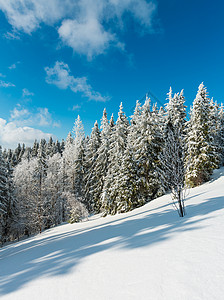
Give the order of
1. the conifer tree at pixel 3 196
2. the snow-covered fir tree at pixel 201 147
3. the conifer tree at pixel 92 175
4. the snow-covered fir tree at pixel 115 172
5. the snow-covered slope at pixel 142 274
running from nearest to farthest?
the snow-covered slope at pixel 142 274
the snow-covered fir tree at pixel 201 147
the snow-covered fir tree at pixel 115 172
the conifer tree at pixel 3 196
the conifer tree at pixel 92 175

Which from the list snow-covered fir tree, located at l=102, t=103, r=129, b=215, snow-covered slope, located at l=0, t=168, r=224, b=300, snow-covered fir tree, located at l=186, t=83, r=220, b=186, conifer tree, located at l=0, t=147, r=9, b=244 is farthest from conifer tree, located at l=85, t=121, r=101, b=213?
snow-covered slope, located at l=0, t=168, r=224, b=300

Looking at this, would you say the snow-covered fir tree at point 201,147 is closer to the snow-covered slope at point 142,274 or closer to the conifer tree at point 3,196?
the snow-covered slope at point 142,274

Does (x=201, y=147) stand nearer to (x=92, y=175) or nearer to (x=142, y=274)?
(x=92, y=175)

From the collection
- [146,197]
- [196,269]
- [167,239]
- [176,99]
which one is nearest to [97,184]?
[146,197]

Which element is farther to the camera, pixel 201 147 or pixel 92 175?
pixel 92 175

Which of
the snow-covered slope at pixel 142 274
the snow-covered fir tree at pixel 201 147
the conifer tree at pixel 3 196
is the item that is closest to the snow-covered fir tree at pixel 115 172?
the snow-covered fir tree at pixel 201 147

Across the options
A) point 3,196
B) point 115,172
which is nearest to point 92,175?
point 115,172

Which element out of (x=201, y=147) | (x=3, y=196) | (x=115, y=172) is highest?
(x=201, y=147)

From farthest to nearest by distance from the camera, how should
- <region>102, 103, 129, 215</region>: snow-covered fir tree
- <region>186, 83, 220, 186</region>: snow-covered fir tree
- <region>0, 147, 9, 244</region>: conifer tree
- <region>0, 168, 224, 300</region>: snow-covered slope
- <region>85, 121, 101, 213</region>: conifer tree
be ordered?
1. <region>85, 121, 101, 213</region>: conifer tree
2. <region>0, 147, 9, 244</region>: conifer tree
3. <region>102, 103, 129, 215</region>: snow-covered fir tree
4. <region>186, 83, 220, 186</region>: snow-covered fir tree
5. <region>0, 168, 224, 300</region>: snow-covered slope

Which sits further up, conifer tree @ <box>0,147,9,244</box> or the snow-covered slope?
conifer tree @ <box>0,147,9,244</box>

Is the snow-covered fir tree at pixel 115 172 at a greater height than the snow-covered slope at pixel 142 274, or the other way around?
the snow-covered fir tree at pixel 115 172

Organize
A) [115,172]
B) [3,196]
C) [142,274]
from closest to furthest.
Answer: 1. [142,274]
2. [115,172]
3. [3,196]

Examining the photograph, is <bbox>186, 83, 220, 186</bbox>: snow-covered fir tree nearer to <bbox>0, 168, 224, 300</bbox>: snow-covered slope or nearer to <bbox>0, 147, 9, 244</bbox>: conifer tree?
<bbox>0, 168, 224, 300</bbox>: snow-covered slope

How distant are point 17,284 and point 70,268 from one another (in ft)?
4.20
